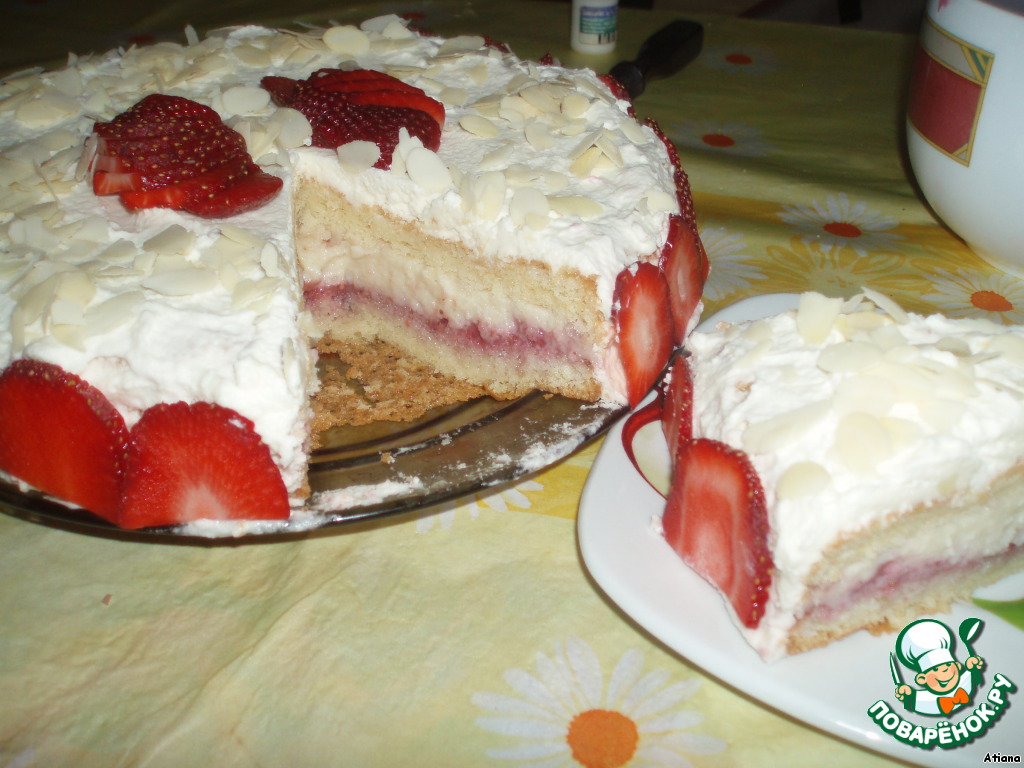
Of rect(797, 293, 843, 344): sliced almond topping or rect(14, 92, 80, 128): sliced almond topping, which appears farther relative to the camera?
rect(14, 92, 80, 128): sliced almond topping

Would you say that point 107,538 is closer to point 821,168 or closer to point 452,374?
point 452,374

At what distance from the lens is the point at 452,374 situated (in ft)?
6.60

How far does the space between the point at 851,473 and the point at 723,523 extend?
0.20m

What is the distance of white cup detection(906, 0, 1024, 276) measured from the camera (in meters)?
1.78

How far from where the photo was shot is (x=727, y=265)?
2.31 metres

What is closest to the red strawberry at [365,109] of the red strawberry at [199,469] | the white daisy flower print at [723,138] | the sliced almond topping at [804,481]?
the red strawberry at [199,469]

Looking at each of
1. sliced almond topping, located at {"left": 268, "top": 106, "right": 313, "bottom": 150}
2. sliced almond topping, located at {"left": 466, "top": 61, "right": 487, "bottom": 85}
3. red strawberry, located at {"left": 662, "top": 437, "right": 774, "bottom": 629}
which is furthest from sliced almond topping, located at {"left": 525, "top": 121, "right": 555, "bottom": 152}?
red strawberry, located at {"left": 662, "top": 437, "right": 774, "bottom": 629}

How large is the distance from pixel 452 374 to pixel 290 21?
82.7 inches

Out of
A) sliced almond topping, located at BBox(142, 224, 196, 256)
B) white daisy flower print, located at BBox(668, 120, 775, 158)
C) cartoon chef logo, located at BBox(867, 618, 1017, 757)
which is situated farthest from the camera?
white daisy flower print, located at BBox(668, 120, 775, 158)

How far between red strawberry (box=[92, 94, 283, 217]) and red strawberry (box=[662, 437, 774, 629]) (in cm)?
102

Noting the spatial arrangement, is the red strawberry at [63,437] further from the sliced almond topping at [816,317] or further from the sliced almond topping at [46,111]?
the sliced almond topping at [816,317]

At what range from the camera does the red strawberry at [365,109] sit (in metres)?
1.82

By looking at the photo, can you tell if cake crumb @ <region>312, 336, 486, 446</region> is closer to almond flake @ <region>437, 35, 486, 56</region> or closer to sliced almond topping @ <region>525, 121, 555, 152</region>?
sliced almond topping @ <region>525, 121, 555, 152</region>

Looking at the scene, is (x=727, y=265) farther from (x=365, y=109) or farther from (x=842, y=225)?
(x=365, y=109)
